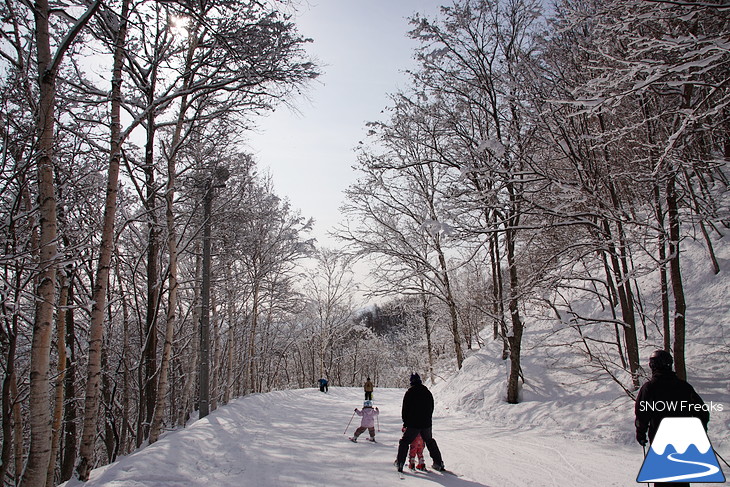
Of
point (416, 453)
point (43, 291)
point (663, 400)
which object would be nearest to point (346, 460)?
point (416, 453)

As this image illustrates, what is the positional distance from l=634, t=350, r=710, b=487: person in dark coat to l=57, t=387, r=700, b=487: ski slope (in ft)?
5.29

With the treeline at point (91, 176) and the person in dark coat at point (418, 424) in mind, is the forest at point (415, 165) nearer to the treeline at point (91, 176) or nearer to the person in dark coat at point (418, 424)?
the treeline at point (91, 176)

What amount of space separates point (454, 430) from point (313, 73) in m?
8.20

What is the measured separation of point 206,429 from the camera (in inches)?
301

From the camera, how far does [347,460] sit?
6254mm

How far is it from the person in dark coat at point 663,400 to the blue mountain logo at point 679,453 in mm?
68

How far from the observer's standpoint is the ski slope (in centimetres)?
506

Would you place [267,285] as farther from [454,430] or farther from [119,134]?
[119,134]

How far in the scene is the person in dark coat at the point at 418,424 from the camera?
18.3 ft

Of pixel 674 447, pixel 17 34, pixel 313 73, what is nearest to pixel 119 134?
pixel 17 34

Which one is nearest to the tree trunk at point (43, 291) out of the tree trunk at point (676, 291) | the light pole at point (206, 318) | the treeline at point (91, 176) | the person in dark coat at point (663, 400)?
the treeline at point (91, 176)

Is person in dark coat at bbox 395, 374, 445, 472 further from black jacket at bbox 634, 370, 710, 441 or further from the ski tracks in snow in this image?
black jacket at bbox 634, 370, 710, 441

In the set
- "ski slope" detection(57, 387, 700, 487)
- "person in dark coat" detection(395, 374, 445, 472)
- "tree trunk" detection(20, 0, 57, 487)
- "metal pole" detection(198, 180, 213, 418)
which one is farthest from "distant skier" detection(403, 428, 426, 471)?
"metal pole" detection(198, 180, 213, 418)

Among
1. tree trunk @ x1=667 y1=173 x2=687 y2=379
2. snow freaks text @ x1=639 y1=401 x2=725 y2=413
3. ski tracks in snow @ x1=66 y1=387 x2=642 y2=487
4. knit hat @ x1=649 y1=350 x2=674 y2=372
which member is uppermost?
tree trunk @ x1=667 y1=173 x2=687 y2=379
